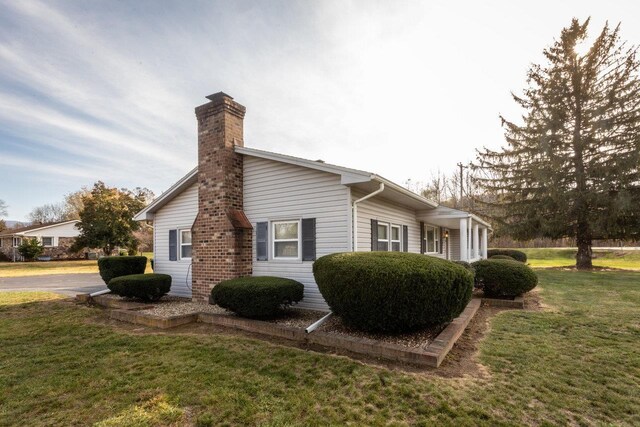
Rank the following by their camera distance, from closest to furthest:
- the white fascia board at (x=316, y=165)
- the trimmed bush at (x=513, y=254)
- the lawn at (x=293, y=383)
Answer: the lawn at (x=293, y=383) → the white fascia board at (x=316, y=165) → the trimmed bush at (x=513, y=254)

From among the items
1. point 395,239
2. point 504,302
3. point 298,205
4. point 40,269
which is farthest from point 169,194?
point 40,269

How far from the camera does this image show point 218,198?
8.49 m

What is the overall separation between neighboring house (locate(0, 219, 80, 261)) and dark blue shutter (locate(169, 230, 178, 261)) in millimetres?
29131

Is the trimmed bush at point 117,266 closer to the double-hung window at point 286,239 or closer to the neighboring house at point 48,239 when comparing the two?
the double-hung window at point 286,239

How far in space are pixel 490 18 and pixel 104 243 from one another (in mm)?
27847

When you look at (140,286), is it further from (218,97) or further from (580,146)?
(580,146)

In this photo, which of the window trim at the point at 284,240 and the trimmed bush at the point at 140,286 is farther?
the trimmed bush at the point at 140,286

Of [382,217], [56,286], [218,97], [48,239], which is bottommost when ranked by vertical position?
[56,286]

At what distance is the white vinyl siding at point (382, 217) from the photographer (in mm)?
7965

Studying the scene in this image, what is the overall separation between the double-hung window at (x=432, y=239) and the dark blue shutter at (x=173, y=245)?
31.6 feet

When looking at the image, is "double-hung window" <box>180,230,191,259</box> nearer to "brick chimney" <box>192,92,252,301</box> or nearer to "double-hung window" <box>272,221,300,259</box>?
"brick chimney" <box>192,92,252,301</box>

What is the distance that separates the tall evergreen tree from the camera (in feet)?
56.0

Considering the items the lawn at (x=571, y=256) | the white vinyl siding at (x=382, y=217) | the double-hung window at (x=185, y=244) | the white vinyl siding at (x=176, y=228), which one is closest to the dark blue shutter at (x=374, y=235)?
the white vinyl siding at (x=382, y=217)

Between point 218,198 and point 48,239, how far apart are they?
3660 centimetres
